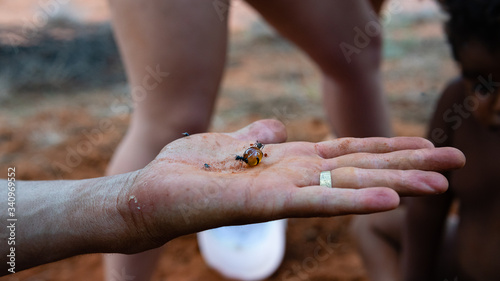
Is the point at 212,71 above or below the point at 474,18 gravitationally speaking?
above

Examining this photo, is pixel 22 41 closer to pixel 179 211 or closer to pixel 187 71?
pixel 187 71

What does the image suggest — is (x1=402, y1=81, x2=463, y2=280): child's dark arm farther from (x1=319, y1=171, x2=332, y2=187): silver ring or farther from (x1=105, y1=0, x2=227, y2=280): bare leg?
(x1=105, y1=0, x2=227, y2=280): bare leg

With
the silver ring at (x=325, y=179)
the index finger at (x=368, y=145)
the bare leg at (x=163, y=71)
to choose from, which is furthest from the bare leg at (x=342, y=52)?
the silver ring at (x=325, y=179)

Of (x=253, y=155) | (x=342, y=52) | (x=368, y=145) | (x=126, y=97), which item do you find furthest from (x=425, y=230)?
(x=126, y=97)

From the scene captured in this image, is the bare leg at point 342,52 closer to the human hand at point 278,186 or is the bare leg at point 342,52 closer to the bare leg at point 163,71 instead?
the bare leg at point 163,71

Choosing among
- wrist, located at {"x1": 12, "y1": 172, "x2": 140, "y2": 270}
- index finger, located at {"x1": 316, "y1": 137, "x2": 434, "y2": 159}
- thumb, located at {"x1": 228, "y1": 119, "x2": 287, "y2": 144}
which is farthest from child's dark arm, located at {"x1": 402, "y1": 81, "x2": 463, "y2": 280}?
wrist, located at {"x1": 12, "y1": 172, "x2": 140, "y2": 270}

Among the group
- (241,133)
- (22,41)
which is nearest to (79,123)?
(22,41)
